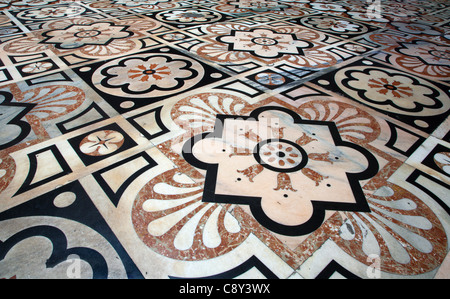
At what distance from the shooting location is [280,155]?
0.85 m

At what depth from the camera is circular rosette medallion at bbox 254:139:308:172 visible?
2.66ft

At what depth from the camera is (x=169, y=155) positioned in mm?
839

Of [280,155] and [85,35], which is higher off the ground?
[85,35]

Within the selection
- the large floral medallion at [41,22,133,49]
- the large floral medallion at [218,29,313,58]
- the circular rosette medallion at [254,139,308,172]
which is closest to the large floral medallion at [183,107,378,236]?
the circular rosette medallion at [254,139,308,172]

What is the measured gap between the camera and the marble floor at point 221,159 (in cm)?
58

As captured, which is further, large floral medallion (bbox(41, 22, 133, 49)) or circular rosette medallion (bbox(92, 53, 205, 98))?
large floral medallion (bbox(41, 22, 133, 49))

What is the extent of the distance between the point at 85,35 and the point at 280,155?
1720 mm
